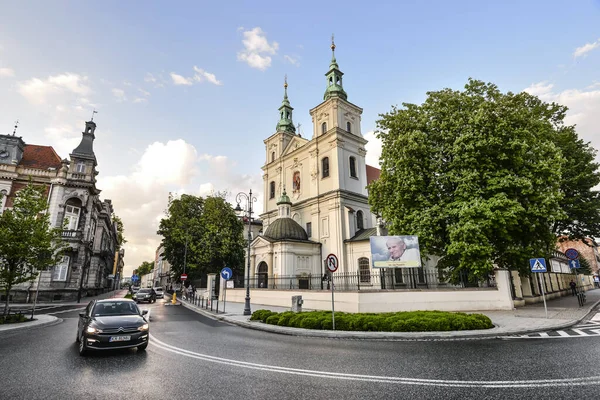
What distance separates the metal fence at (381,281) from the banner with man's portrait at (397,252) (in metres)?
0.99

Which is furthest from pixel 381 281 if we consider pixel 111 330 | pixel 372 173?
pixel 372 173

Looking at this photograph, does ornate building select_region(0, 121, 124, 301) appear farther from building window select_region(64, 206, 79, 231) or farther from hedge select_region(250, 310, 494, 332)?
hedge select_region(250, 310, 494, 332)

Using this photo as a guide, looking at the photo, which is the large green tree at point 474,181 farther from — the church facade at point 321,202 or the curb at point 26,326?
the curb at point 26,326

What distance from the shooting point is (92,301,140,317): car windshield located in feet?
28.7

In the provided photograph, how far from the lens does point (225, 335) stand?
11320mm

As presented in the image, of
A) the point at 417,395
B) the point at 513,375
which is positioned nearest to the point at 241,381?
the point at 417,395

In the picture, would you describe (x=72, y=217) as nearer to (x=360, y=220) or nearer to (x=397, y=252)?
(x=360, y=220)

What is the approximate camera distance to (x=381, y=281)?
18969 millimetres

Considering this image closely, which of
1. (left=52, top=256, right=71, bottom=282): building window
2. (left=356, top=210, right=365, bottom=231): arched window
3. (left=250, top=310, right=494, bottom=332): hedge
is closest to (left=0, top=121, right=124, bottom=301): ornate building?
(left=52, top=256, right=71, bottom=282): building window

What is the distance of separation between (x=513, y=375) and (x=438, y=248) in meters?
14.0

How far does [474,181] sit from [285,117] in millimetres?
35000

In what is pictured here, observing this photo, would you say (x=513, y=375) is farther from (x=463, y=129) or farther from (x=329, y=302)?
(x=463, y=129)

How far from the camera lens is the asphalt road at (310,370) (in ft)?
16.3

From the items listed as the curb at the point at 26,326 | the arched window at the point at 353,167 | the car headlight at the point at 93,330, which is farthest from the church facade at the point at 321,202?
the car headlight at the point at 93,330
